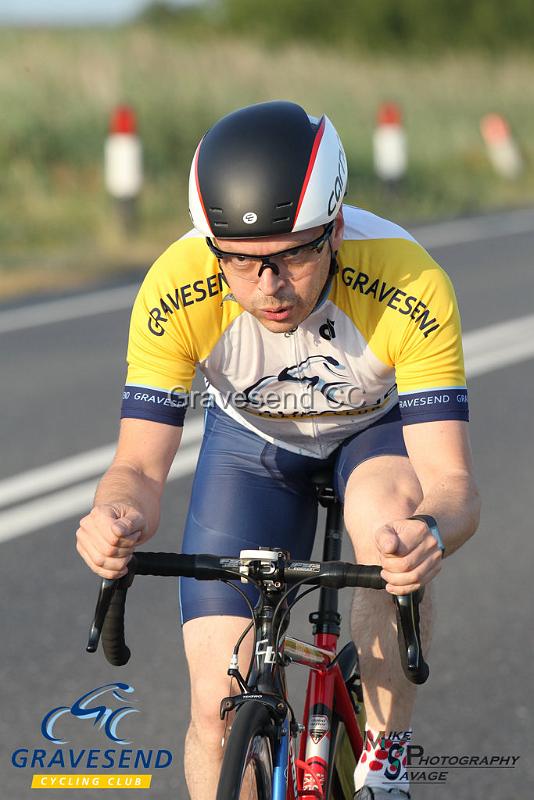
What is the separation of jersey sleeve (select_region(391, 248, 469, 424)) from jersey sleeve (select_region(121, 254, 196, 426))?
→ 0.54 meters

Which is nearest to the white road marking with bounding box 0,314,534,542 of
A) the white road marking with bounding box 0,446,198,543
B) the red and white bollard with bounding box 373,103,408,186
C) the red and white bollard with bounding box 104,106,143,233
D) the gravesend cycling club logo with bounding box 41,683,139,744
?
the white road marking with bounding box 0,446,198,543

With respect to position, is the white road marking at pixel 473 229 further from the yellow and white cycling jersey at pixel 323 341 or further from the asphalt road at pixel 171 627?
A: the yellow and white cycling jersey at pixel 323 341

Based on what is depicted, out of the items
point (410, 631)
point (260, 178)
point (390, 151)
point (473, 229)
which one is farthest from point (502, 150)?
point (410, 631)

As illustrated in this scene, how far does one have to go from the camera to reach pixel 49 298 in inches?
485

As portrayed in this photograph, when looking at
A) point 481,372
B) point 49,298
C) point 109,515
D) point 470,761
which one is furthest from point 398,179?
point 109,515

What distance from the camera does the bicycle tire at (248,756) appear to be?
279 centimetres

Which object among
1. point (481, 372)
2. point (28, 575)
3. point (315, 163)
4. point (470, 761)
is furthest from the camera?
point (481, 372)

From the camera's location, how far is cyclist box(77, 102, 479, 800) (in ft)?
10.6

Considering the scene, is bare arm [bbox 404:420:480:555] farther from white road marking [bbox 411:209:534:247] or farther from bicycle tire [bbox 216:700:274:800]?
white road marking [bbox 411:209:534:247]

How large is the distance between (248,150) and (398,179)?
1554 centimetres

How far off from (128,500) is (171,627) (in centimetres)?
231

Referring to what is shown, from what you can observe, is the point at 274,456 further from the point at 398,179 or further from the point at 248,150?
the point at 398,179

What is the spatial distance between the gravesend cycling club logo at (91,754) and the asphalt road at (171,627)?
19mm

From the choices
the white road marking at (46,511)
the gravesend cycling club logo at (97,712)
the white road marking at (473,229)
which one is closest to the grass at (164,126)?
the white road marking at (473,229)
